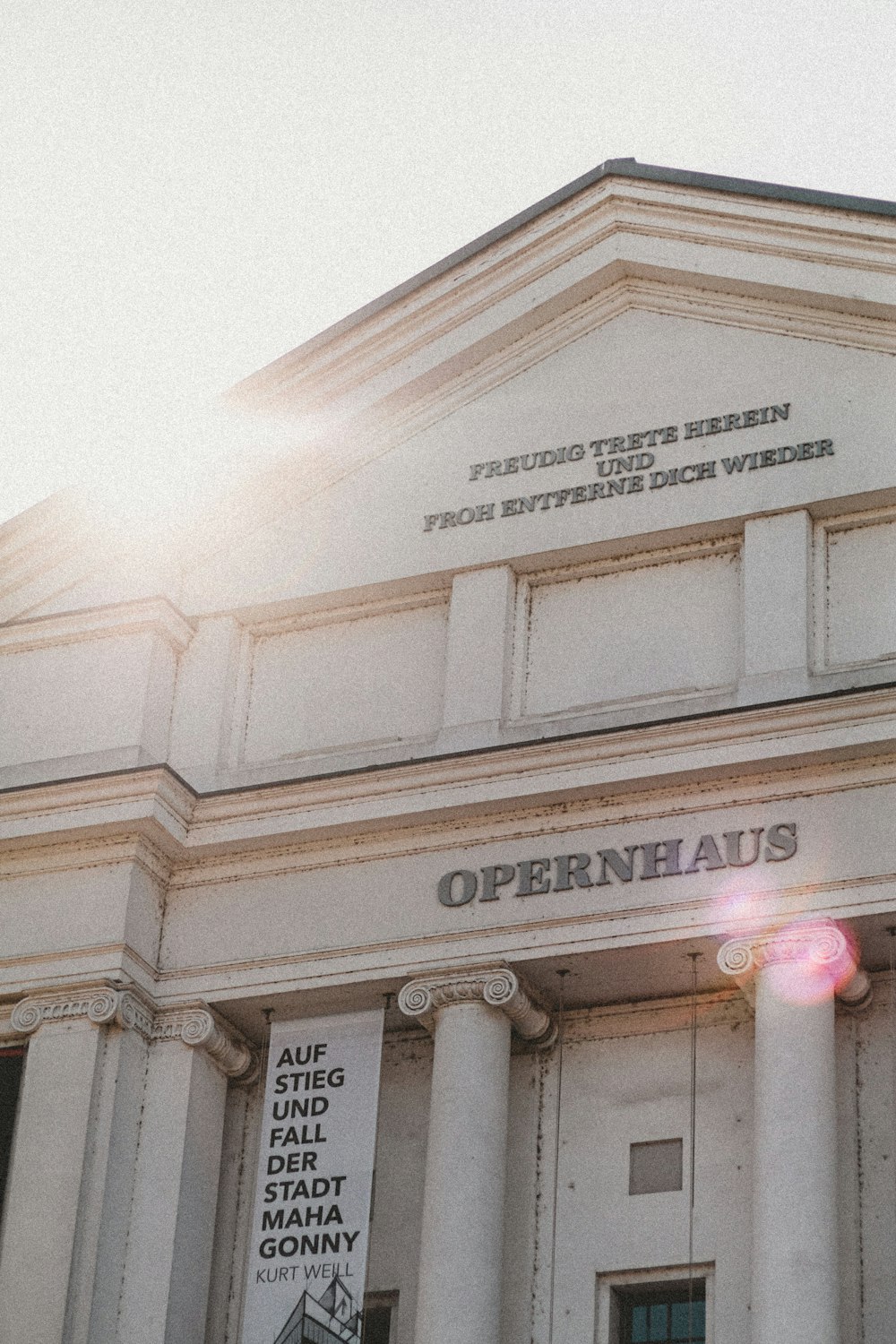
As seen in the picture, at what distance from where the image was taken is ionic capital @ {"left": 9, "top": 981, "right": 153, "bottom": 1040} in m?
21.1

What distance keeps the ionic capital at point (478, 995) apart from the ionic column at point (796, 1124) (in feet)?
6.23

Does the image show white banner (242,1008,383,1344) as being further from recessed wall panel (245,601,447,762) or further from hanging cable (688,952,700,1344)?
recessed wall panel (245,601,447,762)

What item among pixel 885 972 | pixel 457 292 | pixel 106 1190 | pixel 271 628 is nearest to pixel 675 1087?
pixel 885 972

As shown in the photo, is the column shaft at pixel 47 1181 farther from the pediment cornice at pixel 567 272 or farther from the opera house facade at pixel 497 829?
the pediment cornice at pixel 567 272

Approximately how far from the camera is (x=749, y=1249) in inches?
756

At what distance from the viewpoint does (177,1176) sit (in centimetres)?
2066

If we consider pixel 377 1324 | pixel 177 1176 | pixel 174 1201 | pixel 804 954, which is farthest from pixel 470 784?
pixel 377 1324

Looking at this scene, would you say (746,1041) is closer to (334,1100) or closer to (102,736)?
(334,1100)

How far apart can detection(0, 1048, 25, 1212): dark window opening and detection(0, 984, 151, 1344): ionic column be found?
0.28 m

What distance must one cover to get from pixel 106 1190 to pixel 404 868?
3.90m

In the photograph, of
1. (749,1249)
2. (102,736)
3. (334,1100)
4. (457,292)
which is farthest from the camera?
(457,292)

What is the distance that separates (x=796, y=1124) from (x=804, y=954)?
1.50 metres

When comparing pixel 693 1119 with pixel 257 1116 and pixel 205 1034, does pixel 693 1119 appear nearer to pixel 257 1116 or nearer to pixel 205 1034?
pixel 257 1116

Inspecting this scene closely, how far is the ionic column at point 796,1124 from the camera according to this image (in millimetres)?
17891
